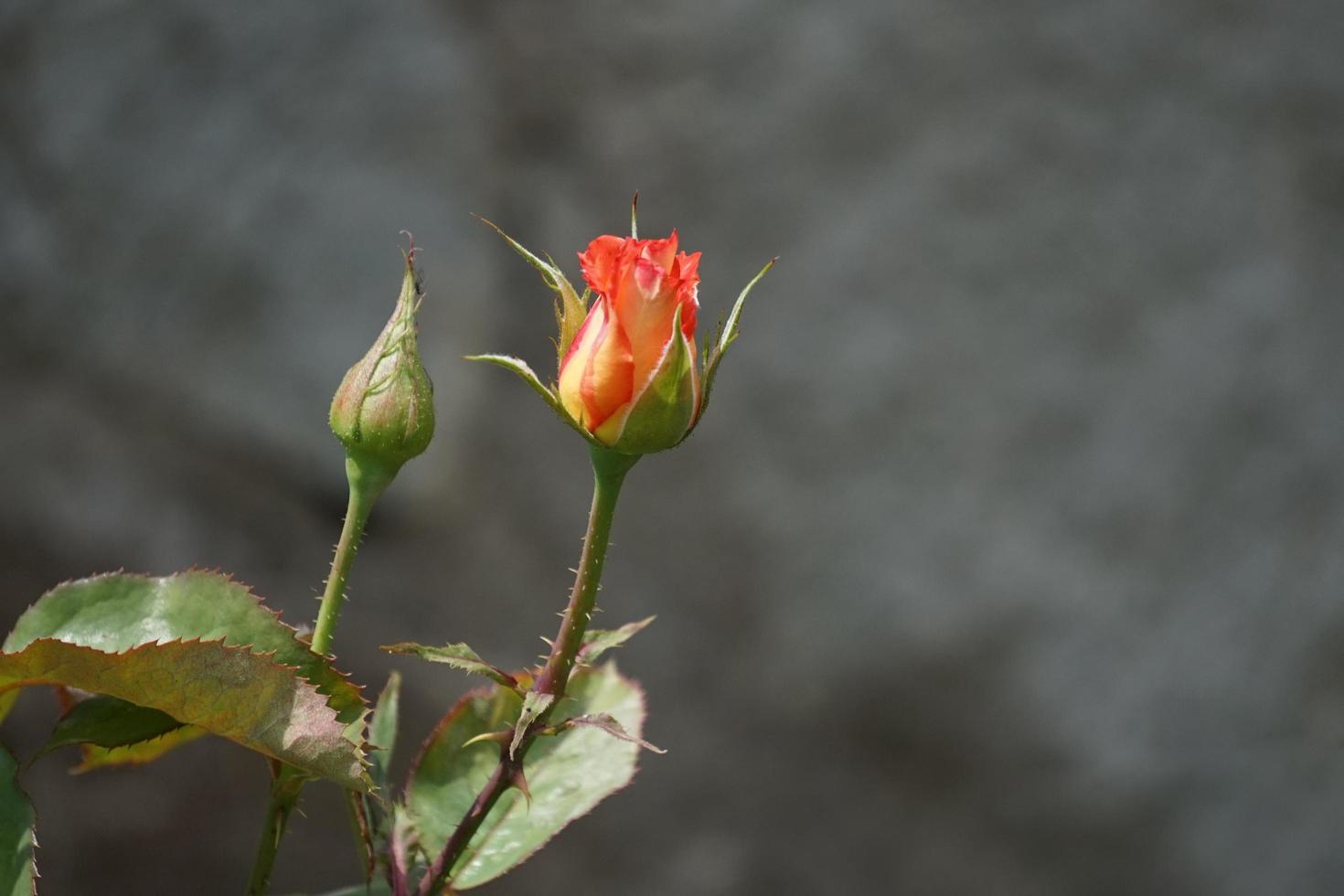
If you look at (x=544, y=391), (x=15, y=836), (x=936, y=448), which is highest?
(x=936, y=448)

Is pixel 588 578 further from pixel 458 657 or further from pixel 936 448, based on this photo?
pixel 936 448

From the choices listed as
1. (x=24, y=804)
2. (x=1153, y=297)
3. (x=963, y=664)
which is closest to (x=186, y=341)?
(x=963, y=664)

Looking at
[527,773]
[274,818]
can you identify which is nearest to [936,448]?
[527,773]

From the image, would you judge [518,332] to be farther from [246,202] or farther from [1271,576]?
[1271,576]

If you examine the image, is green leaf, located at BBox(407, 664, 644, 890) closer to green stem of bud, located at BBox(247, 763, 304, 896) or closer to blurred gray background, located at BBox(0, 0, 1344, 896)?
green stem of bud, located at BBox(247, 763, 304, 896)

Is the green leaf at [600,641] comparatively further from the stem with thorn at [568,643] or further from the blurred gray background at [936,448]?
the blurred gray background at [936,448]

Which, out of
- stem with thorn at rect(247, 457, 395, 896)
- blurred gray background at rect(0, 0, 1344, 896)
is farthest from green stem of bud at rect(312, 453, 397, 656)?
blurred gray background at rect(0, 0, 1344, 896)

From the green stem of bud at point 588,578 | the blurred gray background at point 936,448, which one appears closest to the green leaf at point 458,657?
the green stem of bud at point 588,578
